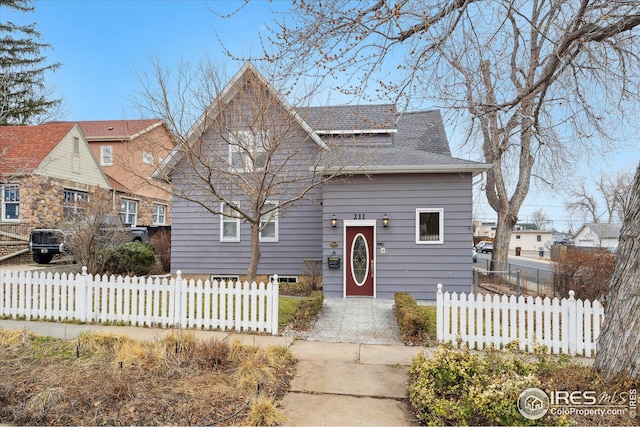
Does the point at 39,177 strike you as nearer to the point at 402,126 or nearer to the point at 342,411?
the point at 402,126

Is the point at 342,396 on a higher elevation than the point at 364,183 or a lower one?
lower

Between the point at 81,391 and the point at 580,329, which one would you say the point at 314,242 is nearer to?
the point at 580,329

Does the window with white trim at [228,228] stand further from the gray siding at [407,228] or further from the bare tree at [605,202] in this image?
the bare tree at [605,202]

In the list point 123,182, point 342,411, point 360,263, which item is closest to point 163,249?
point 360,263

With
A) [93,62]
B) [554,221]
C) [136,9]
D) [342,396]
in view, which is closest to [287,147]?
[136,9]

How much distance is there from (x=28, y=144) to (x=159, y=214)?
9476 millimetres

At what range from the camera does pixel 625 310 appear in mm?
4020

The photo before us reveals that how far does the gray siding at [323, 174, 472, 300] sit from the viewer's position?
10820 millimetres

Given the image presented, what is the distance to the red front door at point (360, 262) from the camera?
11117 mm

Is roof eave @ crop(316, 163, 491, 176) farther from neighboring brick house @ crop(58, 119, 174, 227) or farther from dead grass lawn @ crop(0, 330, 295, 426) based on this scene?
neighboring brick house @ crop(58, 119, 174, 227)

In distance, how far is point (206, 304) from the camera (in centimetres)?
715

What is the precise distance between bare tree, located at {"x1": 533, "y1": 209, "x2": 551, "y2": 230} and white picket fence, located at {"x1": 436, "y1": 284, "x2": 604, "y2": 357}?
97.8 metres

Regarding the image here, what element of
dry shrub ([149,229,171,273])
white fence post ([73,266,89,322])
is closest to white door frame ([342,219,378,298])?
white fence post ([73,266,89,322])

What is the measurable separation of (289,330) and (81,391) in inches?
154
